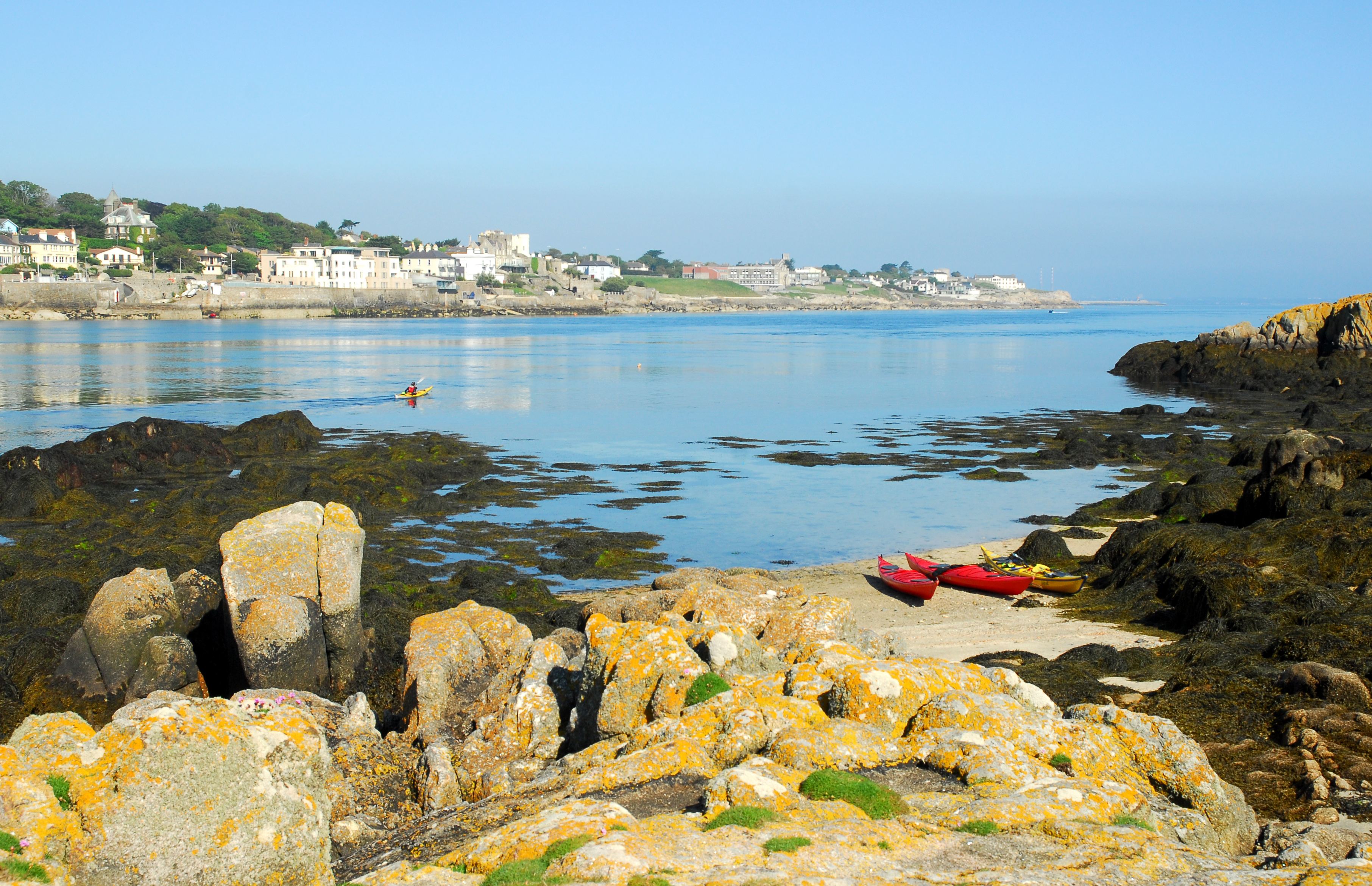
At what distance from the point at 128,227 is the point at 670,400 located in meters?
177

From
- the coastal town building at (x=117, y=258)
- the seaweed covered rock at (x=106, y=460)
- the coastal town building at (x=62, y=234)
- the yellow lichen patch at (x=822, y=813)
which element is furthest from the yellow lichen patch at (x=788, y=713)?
the coastal town building at (x=62, y=234)

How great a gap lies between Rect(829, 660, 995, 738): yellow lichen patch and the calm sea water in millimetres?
11574

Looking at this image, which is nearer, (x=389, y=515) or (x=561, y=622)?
(x=561, y=622)

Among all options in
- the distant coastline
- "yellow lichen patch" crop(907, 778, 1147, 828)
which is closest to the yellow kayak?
"yellow lichen patch" crop(907, 778, 1147, 828)

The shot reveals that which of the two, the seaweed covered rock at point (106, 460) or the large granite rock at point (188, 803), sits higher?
the large granite rock at point (188, 803)

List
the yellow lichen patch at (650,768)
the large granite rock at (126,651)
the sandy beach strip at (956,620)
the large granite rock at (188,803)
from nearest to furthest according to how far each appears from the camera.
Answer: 1. the large granite rock at (188,803)
2. the yellow lichen patch at (650,768)
3. the large granite rock at (126,651)
4. the sandy beach strip at (956,620)

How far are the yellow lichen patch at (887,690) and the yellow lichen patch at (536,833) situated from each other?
8.21 ft

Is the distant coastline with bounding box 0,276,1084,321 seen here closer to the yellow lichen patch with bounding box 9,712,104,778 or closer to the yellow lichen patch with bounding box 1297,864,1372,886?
the yellow lichen patch with bounding box 9,712,104,778

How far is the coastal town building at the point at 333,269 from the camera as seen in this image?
174 metres

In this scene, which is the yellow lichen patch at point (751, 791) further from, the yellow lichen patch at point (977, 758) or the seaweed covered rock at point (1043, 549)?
the seaweed covered rock at point (1043, 549)

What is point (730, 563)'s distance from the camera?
2028cm

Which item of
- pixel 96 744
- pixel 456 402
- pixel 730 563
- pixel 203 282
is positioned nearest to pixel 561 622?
pixel 730 563

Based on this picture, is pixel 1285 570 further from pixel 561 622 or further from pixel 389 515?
pixel 389 515

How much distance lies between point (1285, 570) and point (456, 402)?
39067mm
